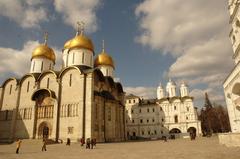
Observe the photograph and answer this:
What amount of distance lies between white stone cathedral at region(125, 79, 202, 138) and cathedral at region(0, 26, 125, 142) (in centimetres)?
2320

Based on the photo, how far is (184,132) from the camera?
52250 mm

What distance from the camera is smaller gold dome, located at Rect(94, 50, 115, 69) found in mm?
37750

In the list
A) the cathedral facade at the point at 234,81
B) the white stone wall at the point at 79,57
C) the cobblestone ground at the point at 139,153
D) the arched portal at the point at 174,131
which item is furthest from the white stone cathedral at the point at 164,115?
the cobblestone ground at the point at 139,153

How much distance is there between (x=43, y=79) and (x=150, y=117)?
35585 mm

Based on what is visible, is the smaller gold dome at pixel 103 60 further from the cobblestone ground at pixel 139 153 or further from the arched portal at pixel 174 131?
the arched portal at pixel 174 131

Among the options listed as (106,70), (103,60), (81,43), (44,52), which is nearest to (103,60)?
(103,60)

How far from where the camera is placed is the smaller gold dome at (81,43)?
32.6m

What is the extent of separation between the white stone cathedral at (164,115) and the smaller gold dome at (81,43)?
2774cm

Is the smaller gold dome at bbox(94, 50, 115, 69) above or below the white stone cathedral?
above

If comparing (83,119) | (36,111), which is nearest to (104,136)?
(83,119)

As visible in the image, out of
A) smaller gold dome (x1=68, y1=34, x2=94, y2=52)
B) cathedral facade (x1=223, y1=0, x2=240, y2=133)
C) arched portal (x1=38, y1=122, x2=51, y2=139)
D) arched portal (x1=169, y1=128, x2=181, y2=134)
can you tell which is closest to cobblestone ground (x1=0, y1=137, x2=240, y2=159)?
cathedral facade (x1=223, y1=0, x2=240, y2=133)

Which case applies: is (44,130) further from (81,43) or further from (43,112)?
(81,43)

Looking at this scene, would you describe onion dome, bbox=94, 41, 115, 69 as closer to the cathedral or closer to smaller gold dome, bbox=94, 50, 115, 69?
smaller gold dome, bbox=94, 50, 115, 69

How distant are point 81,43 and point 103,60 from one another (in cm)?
654
